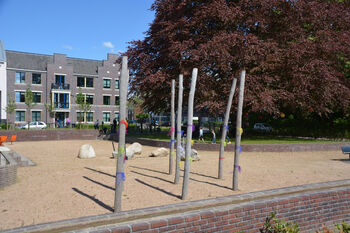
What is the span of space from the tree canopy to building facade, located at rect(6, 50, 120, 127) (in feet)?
83.9

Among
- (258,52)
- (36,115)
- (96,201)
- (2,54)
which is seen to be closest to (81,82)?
(36,115)

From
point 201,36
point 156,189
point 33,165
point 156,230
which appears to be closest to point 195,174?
point 156,189

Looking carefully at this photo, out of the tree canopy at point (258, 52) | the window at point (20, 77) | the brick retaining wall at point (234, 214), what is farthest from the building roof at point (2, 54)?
the brick retaining wall at point (234, 214)

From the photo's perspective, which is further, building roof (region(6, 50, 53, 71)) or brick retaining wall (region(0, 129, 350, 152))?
building roof (region(6, 50, 53, 71))

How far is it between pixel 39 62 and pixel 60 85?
16.5ft

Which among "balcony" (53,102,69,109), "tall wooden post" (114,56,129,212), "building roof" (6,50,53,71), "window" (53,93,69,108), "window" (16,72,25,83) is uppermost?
"building roof" (6,50,53,71)

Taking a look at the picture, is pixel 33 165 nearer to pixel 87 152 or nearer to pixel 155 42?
pixel 87 152

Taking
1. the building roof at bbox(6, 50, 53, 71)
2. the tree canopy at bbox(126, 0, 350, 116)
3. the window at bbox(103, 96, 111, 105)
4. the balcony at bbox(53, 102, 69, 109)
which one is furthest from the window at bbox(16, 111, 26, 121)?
the tree canopy at bbox(126, 0, 350, 116)

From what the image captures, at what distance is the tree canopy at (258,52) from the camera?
18.1 meters

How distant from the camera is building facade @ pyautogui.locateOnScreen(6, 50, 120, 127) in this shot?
44.8m

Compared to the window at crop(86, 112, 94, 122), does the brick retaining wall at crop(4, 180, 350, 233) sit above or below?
below

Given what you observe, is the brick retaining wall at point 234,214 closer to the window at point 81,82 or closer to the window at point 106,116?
the window at point 106,116

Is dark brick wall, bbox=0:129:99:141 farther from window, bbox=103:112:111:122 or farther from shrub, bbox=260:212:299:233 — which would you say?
window, bbox=103:112:111:122

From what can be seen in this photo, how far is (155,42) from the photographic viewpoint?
22.5 meters
